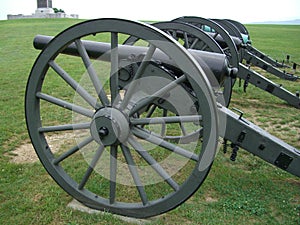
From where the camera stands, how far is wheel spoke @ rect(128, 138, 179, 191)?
2.43 metres

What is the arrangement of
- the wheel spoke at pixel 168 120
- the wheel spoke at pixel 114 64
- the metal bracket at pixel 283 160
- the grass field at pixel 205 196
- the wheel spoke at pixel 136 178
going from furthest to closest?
the grass field at pixel 205 196, the metal bracket at pixel 283 160, the wheel spoke at pixel 136 178, the wheel spoke at pixel 114 64, the wheel spoke at pixel 168 120

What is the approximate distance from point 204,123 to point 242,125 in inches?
27.0

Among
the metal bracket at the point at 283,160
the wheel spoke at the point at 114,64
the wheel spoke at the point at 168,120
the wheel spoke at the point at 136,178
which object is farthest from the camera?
the metal bracket at the point at 283,160

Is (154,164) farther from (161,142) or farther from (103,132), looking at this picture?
(103,132)

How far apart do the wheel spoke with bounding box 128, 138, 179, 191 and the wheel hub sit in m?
0.10

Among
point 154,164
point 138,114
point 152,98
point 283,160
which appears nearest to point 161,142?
point 154,164

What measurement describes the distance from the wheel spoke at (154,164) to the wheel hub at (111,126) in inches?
3.8

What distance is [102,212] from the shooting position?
2832 millimetres

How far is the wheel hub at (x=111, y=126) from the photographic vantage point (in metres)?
2.49

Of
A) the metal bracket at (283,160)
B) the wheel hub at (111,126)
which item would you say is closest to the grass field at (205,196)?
the metal bracket at (283,160)

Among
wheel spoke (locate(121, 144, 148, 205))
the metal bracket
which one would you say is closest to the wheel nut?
wheel spoke (locate(121, 144, 148, 205))

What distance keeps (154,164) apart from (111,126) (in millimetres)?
414

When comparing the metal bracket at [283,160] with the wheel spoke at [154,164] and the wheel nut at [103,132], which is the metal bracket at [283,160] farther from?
the wheel nut at [103,132]

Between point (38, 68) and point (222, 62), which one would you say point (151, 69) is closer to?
point (222, 62)
